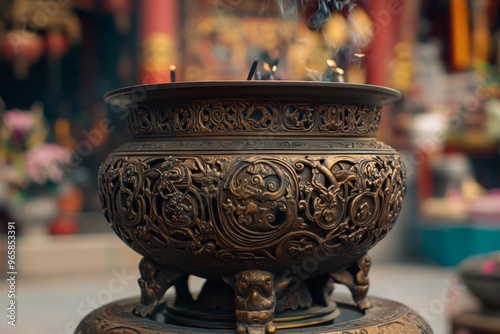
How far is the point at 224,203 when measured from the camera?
1.43 m

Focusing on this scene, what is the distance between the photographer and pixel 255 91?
147cm

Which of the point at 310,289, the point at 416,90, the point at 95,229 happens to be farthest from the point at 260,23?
the point at 310,289

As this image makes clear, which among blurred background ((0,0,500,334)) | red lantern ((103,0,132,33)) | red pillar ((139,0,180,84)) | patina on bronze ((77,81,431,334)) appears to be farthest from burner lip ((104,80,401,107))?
red lantern ((103,0,132,33))

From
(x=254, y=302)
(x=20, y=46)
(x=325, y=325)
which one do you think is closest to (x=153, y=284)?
(x=254, y=302)

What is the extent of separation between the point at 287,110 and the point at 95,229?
3989 mm

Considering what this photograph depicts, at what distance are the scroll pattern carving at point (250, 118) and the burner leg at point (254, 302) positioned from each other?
334 millimetres

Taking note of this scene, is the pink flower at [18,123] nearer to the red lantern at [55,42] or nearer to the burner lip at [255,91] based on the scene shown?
the red lantern at [55,42]

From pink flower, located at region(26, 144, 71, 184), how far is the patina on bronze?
3303 mm

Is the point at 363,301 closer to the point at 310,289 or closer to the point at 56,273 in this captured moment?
the point at 310,289

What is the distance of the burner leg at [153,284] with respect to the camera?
5.58 feet

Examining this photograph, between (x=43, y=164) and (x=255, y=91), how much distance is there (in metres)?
Answer: 3.62

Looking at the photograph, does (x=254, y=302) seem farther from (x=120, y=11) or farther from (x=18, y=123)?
(x=120, y=11)

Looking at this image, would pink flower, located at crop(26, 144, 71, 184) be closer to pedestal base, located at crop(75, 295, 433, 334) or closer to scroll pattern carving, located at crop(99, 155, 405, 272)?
pedestal base, located at crop(75, 295, 433, 334)

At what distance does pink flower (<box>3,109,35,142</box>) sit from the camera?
15.6 ft
